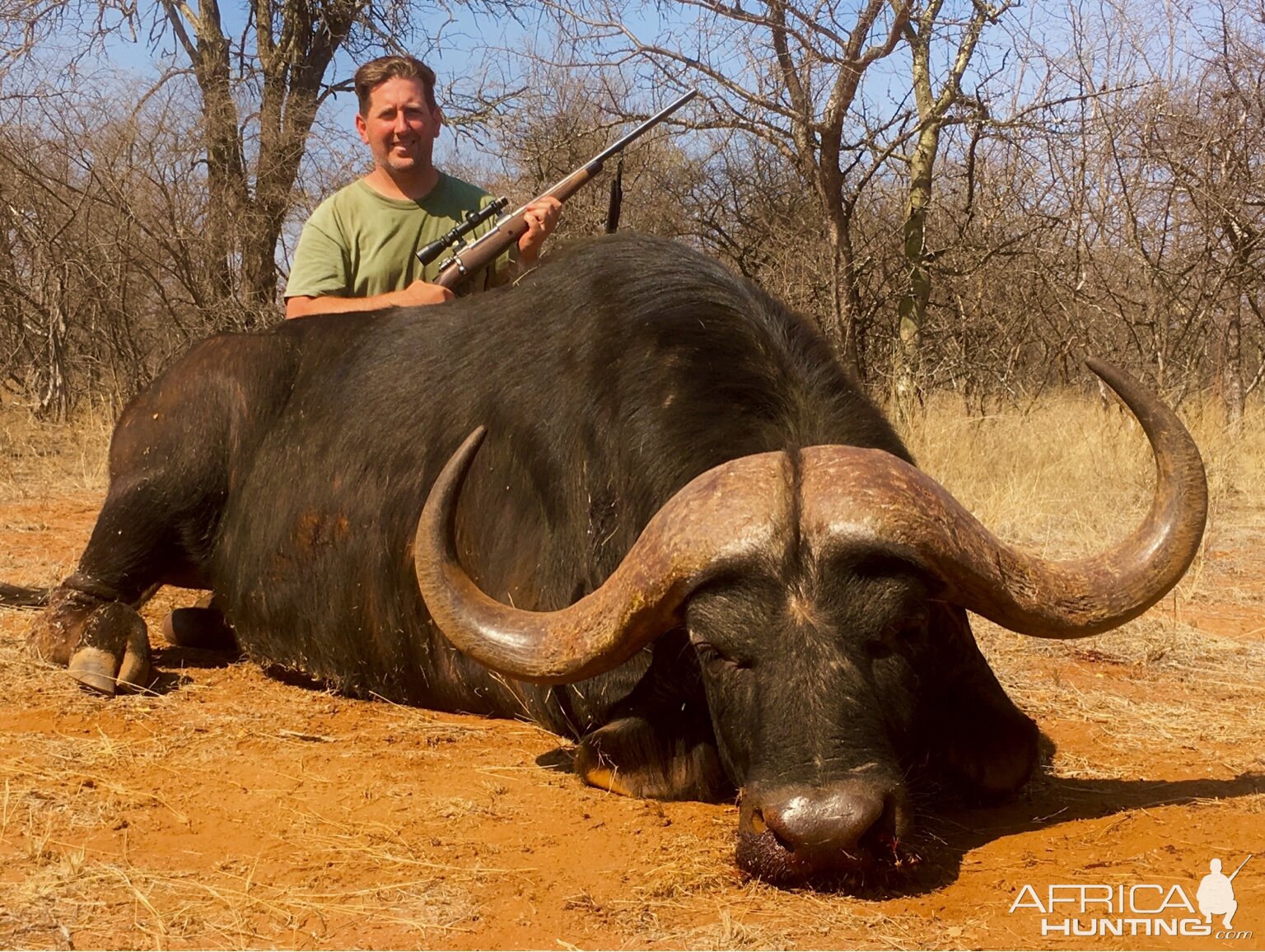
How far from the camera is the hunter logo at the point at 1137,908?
282 centimetres

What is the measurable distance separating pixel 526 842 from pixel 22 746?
1801 millimetres

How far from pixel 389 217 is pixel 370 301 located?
59cm

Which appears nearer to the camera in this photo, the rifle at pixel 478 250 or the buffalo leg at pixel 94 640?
the buffalo leg at pixel 94 640

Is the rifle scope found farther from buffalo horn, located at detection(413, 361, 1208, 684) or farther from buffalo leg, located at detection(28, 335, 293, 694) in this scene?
buffalo horn, located at detection(413, 361, 1208, 684)

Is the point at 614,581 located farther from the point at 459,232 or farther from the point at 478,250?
the point at 459,232

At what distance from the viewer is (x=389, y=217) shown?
21.8 ft

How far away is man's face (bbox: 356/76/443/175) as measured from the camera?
6668 millimetres

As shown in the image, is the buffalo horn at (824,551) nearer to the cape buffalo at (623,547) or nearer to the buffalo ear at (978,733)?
the cape buffalo at (623,547)

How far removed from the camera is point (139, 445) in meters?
5.61

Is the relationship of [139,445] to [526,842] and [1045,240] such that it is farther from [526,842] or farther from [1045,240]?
[1045,240]

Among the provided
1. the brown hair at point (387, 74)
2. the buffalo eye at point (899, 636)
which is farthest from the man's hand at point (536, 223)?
the buffalo eye at point (899, 636)

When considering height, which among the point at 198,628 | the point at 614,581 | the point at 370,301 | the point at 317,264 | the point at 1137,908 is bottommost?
the point at 198,628

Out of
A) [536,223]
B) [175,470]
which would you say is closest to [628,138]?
[536,223]

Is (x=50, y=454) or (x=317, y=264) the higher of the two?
(x=317, y=264)
